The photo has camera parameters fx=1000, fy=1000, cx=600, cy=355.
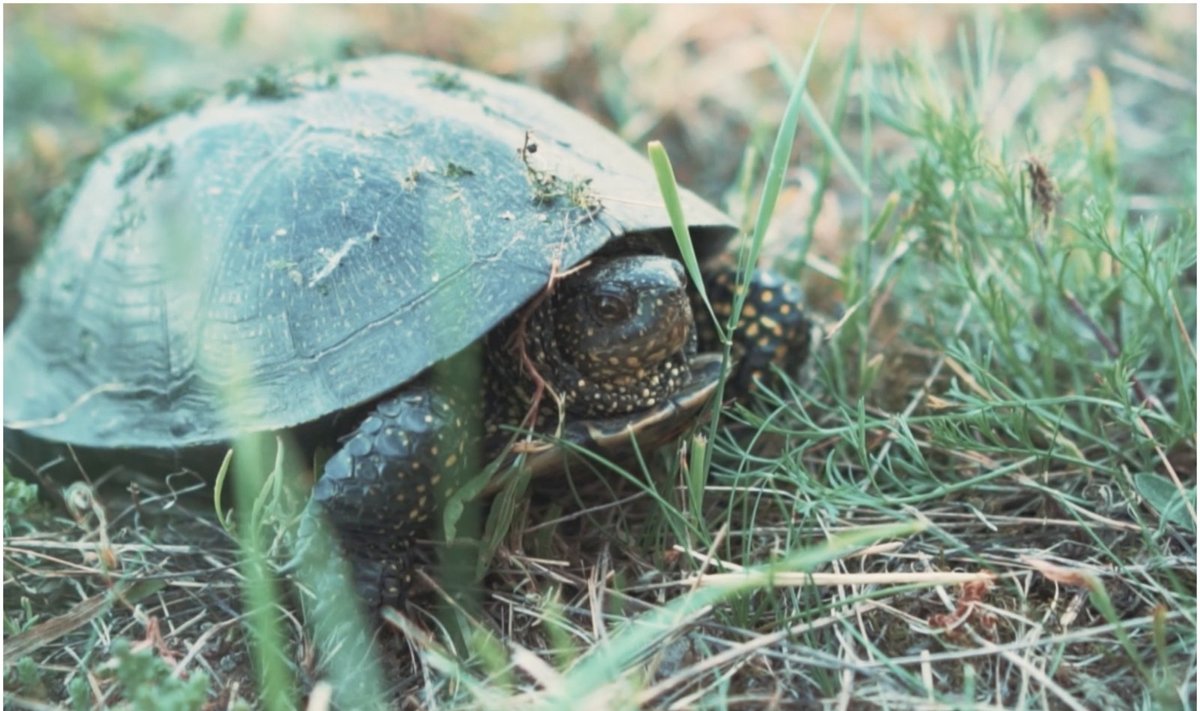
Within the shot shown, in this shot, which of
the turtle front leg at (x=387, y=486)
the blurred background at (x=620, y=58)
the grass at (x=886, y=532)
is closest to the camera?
the grass at (x=886, y=532)

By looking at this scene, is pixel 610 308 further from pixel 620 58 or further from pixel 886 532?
pixel 620 58

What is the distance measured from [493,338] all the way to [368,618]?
1.69 ft

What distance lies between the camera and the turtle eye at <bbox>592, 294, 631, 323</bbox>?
5.53 feet

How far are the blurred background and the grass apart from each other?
0.77 meters

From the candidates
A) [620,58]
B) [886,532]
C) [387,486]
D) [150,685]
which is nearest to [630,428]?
[387,486]

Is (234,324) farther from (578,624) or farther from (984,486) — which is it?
(984,486)

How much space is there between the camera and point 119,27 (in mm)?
3701

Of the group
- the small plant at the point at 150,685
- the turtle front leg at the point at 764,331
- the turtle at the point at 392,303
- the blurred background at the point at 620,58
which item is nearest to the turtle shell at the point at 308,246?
the turtle at the point at 392,303

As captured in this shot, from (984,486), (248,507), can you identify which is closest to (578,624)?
(248,507)

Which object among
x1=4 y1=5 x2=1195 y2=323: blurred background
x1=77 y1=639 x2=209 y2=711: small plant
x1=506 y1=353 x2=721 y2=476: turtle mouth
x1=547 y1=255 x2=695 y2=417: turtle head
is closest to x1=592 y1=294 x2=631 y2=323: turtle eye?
x1=547 y1=255 x2=695 y2=417: turtle head

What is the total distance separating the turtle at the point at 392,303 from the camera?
5.39ft

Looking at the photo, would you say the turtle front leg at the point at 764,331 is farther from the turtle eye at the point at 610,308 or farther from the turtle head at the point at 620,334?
the turtle eye at the point at 610,308

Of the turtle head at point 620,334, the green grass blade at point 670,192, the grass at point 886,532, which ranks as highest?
the green grass blade at point 670,192

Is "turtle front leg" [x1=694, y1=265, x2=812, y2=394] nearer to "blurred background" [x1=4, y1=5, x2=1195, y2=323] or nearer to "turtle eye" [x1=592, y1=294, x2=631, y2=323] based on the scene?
"turtle eye" [x1=592, y1=294, x2=631, y2=323]
